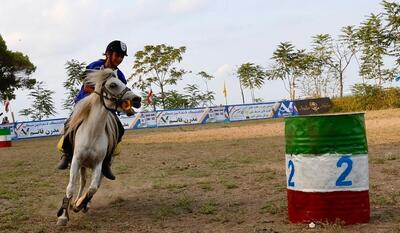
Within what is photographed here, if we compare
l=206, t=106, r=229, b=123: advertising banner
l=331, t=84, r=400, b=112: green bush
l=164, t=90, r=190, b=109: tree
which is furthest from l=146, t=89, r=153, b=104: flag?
l=331, t=84, r=400, b=112: green bush

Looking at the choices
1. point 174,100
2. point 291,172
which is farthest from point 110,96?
point 174,100

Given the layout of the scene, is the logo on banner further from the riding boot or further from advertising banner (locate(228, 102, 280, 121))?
the riding boot

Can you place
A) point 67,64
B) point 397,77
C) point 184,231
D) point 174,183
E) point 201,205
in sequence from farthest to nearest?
point 67,64 < point 397,77 < point 174,183 < point 201,205 < point 184,231

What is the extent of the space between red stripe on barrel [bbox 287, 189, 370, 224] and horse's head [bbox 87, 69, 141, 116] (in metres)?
2.13

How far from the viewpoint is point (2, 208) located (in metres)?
7.25

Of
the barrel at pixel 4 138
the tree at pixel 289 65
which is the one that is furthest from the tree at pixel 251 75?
the barrel at pixel 4 138

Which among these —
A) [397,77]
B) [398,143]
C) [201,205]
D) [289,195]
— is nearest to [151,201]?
[201,205]

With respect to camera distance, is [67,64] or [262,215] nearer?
[262,215]

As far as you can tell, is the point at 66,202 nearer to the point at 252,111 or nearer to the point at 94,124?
the point at 94,124

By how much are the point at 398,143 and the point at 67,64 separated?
134 ft

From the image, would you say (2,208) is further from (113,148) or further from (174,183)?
(174,183)

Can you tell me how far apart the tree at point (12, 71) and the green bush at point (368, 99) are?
24621 millimetres

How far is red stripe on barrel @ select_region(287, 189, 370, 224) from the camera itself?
5043 millimetres

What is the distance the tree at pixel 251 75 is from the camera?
54.2 meters
